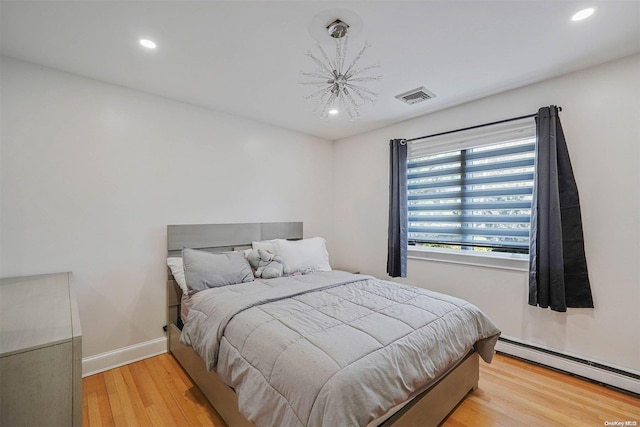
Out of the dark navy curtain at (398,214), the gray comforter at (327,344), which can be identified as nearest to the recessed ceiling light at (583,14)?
the dark navy curtain at (398,214)

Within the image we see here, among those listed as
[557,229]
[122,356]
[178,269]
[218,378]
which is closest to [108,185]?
[178,269]

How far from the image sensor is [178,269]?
8.25 ft

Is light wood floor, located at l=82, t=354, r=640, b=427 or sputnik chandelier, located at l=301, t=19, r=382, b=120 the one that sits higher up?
sputnik chandelier, located at l=301, t=19, r=382, b=120

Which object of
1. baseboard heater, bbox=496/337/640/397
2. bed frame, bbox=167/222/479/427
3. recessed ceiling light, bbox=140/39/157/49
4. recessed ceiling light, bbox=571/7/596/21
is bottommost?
baseboard heater, bbox=496/337/640/397

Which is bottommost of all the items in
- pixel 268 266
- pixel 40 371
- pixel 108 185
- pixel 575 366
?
pixel 575 366

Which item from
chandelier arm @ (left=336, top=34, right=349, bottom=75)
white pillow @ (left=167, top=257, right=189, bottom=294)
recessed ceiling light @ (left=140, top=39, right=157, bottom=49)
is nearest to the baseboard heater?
chandelier arm @ (left=336, top=34, right=349, bottom=75)

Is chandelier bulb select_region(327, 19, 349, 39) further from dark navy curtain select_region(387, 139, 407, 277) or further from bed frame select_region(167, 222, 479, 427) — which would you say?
bed frame select_region(167, 222, 479, 427)

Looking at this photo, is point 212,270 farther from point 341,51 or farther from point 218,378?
point 341,51

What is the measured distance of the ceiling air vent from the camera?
2.54 m

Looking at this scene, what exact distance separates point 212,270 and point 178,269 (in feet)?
1.31

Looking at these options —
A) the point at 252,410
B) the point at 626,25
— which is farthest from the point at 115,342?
A: the point at 626,25

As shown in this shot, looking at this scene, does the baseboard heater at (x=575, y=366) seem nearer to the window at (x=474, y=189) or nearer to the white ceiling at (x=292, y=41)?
the window at (x=474, y=189)

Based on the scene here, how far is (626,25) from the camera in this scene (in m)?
1.69

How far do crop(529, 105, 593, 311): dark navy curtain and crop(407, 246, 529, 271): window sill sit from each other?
0.21m
